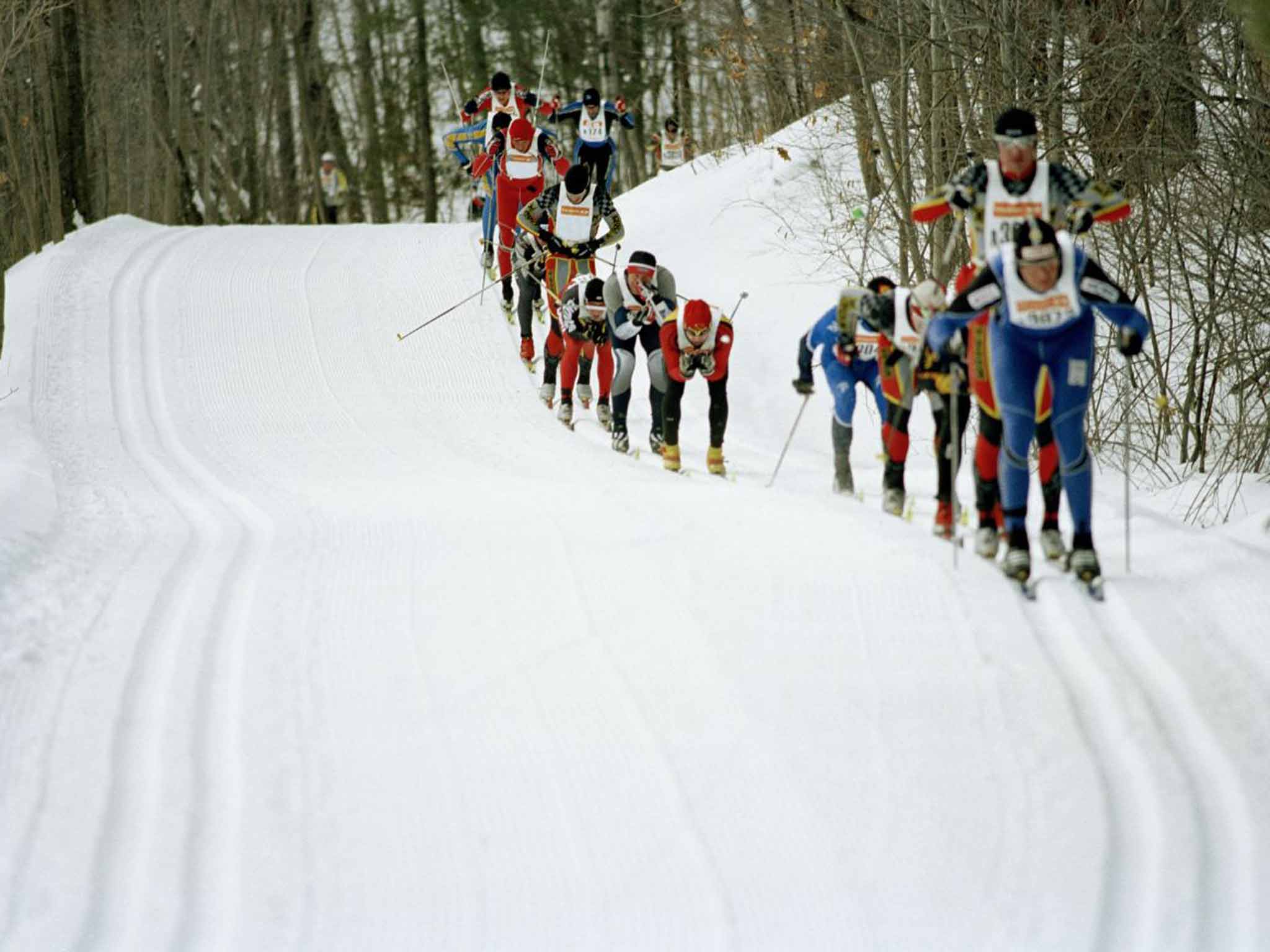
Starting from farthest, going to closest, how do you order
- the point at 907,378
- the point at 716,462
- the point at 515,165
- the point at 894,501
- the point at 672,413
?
the point at 515,165 → the point at 672,413 → the point at 716,462 → the point at 894,501 → the point at 907,378

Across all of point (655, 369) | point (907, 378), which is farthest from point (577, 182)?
point (907, 378)

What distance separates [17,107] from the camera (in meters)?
25.8

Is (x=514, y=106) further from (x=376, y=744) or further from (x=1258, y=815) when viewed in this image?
(x=1258, y=815)

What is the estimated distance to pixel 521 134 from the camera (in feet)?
53.2

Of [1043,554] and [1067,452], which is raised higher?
[1067,452]

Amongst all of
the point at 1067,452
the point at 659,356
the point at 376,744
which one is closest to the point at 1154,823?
the point at 1067,452

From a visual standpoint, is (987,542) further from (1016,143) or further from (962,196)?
(1016,143)

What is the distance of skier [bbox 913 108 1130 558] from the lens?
751 cm

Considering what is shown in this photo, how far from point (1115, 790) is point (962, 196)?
3.15 meters

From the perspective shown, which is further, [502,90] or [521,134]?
[502,90]

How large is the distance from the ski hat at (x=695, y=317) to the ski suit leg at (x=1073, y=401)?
415 centimetres

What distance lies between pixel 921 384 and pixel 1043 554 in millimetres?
1733

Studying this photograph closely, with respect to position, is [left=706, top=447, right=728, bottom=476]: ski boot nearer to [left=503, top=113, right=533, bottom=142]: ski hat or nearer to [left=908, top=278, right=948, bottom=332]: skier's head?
[left=908, top=278, right=948, bottom=332]: skier's head

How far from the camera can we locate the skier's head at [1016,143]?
7.55 m
